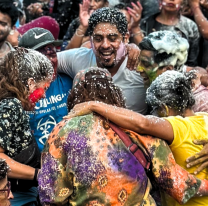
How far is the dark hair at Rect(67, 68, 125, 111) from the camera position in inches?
96.8

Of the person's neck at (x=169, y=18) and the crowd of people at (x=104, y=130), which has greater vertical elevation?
the crowd of people at (x=104, y=130)

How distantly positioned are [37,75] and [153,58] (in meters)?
1.23

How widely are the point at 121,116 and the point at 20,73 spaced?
0.86 metres

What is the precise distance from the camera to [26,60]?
2.93m

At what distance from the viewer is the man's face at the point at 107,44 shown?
388cm

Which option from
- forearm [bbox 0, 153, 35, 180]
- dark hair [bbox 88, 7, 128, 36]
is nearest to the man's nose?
dark hair [bbox 88, 7, 128, 36]

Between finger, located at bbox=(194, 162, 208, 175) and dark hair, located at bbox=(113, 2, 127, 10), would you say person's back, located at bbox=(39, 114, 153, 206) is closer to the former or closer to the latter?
finger, located at bbox=(194, 162, 208, 175)

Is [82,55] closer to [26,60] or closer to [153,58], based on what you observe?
[153,58]

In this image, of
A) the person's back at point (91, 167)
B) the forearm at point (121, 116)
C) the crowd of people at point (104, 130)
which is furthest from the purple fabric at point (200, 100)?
the person's back at point (91, 167)

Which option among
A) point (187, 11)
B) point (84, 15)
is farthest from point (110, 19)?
point (187, 11)

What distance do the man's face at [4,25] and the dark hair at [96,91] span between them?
180 centimetres

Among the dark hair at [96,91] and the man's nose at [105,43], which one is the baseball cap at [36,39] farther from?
the dark hair at [96,91]

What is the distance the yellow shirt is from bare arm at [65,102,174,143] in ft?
0.38

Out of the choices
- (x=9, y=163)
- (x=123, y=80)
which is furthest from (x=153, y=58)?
(x=9, y=163)
